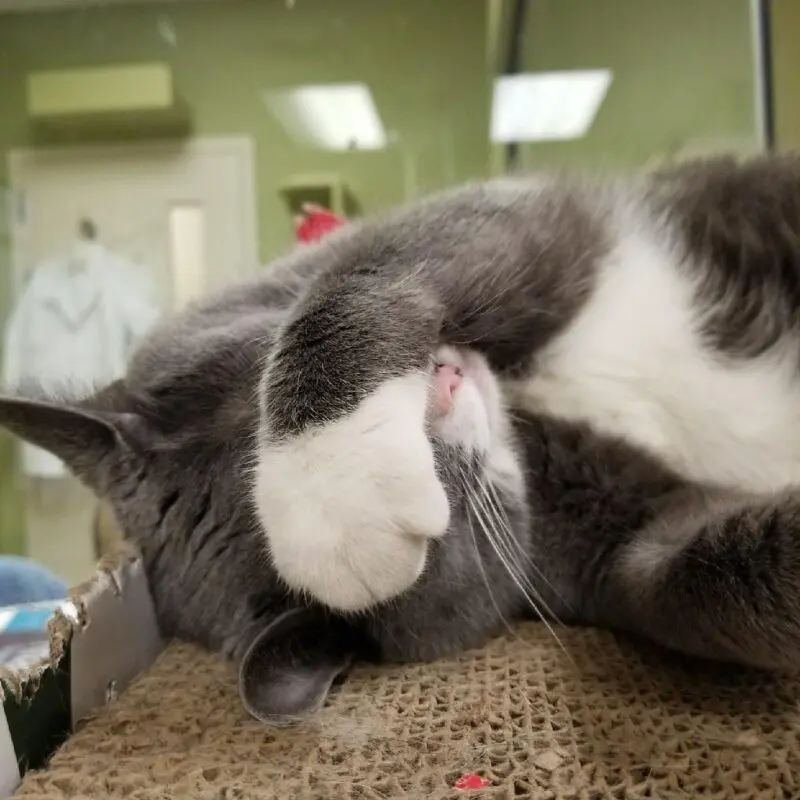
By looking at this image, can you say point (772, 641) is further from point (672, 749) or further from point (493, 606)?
point (493, 606)

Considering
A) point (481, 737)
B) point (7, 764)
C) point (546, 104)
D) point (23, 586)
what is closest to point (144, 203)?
point (546, 104)

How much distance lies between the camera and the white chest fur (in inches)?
Result: 37.0

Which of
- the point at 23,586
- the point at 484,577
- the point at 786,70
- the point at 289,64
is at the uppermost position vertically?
the point at 289,64

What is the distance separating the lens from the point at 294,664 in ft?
2.73

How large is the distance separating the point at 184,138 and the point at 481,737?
322 cm

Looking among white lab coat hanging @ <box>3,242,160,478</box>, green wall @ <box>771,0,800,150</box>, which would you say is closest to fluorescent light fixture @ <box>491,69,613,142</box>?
green wall @ <box>771,0,800,150</box>

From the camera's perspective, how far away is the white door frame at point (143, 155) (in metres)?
3.38

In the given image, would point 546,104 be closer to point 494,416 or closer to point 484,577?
point 494,416

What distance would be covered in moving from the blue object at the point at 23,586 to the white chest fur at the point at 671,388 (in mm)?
843

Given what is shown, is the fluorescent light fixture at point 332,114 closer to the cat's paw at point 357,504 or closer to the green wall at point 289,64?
the green wall at point 289,64

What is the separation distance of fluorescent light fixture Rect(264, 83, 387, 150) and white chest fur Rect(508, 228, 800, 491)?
2.58 m

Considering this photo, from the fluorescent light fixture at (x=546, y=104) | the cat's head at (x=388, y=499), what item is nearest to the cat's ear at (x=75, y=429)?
the cat's head at (x=388, y=499)

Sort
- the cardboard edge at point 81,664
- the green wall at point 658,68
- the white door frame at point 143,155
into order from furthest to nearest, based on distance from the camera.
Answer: the white door frame at point 143,155 → the green wall at point 658,68 → the cardboard edge at point 81,664

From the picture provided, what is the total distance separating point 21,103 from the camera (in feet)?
10.9
